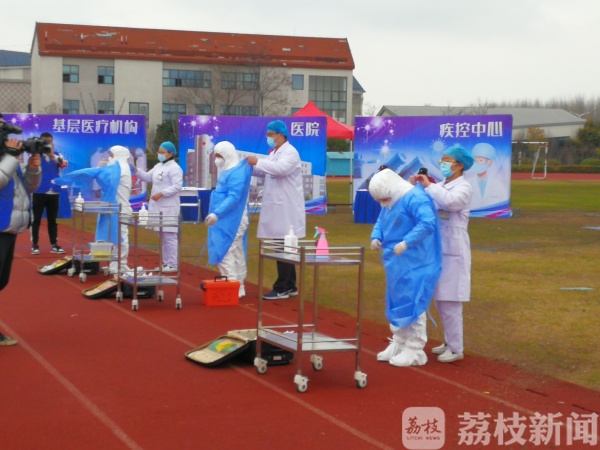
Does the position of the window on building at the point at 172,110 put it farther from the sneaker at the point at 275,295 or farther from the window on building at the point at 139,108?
the sneaker at the point at 275,295

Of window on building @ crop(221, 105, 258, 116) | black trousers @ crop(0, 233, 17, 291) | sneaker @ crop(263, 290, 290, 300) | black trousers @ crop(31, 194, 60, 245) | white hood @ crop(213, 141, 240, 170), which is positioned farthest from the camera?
window on building @ crop(221, 105, 258, 116)

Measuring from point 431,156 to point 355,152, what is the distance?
2110mm

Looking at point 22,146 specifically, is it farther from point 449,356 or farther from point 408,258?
point 449,356

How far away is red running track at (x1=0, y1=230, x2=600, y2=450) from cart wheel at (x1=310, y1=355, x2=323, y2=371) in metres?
0.07

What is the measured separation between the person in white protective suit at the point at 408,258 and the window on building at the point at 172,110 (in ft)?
198

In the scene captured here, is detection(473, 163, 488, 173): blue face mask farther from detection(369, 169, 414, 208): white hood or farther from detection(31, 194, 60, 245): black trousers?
detection(369, 169, 414, 208): white hood

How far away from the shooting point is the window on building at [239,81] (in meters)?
65.8

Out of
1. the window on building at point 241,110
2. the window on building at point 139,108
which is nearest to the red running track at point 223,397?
the window on building at point 241,110

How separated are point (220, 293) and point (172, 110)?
5793 centimetres

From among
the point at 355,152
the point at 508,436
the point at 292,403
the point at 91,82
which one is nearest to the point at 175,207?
the point at 292,403

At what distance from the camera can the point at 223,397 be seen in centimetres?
668

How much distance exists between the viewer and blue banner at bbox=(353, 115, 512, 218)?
82.0 feet

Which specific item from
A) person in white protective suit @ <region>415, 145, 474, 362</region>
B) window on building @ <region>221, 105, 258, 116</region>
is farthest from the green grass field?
window on building @ <region>221, 105, 258, 116</region>

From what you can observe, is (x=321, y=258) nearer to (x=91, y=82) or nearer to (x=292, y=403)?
(x=292, y=403)
